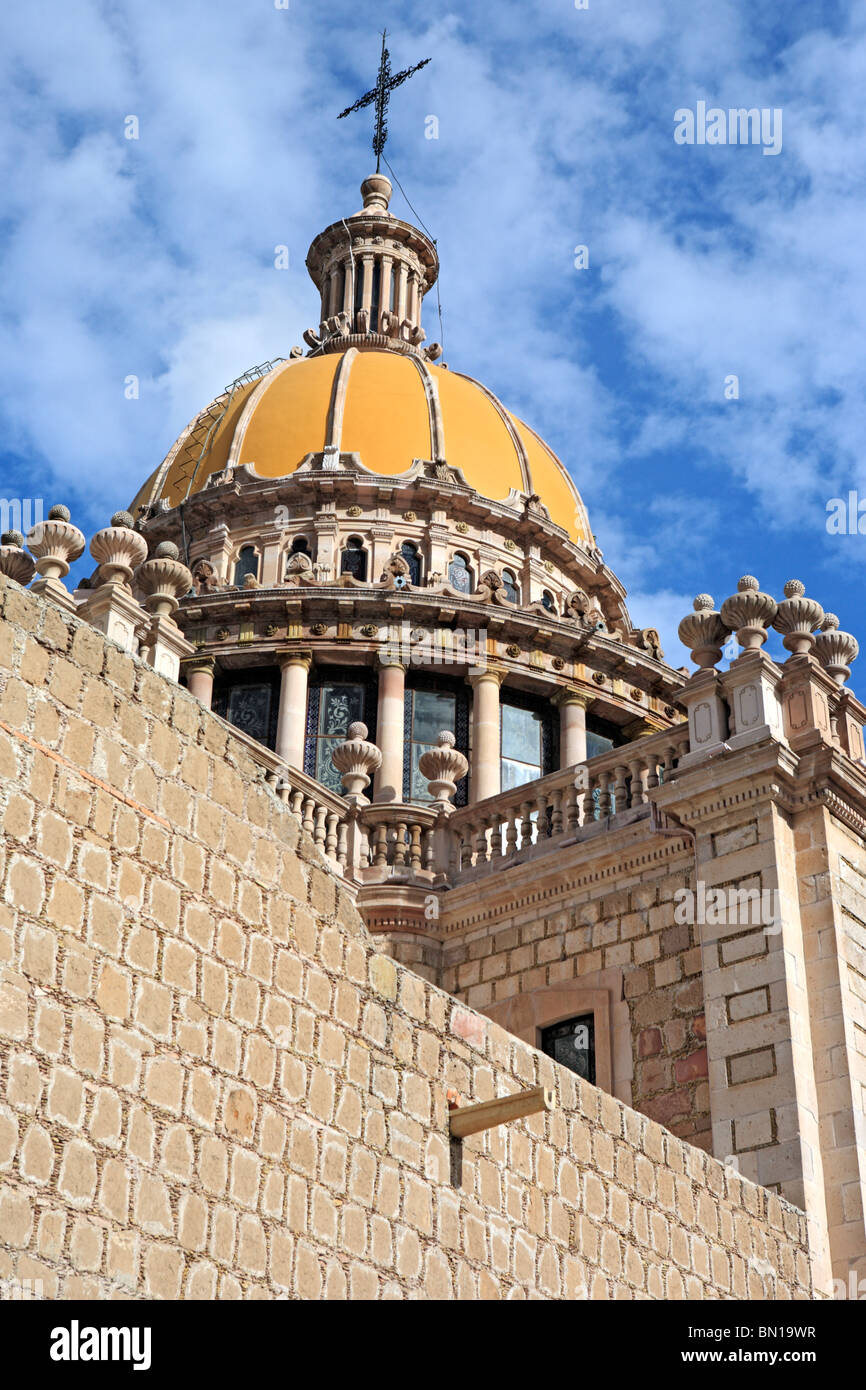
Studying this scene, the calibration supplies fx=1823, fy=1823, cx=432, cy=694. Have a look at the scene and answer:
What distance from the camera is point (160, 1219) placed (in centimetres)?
820

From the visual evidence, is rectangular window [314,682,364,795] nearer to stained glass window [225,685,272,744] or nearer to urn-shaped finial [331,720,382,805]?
stained glass window [225,685,272,744]

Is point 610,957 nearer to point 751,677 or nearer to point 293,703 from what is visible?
point 751,677

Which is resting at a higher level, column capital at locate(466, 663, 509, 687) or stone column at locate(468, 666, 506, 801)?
column capital at locate(466, 663, 509, 687)

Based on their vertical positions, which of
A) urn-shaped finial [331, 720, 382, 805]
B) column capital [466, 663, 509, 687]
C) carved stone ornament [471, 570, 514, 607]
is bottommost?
urn-shaped finial [331, 720, 382, 805]

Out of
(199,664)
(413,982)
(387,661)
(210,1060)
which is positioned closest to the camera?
(210,1060)

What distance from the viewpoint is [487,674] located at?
32344mm

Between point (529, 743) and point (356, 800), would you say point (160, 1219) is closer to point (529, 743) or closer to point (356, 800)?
point (356, 800)

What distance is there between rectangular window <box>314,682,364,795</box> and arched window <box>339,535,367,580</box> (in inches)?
121

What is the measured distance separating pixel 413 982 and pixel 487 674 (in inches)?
870

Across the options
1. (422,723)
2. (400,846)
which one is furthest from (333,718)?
(400,846)

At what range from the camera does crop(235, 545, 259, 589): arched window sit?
115 ft

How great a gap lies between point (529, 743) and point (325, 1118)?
2340 centimetres

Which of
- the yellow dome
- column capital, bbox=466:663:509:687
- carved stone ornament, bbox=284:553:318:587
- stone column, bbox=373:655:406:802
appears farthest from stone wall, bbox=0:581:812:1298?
the yellow dome

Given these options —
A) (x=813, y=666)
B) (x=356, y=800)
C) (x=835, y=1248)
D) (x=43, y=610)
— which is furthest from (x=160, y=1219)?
(x=356, y=800)
